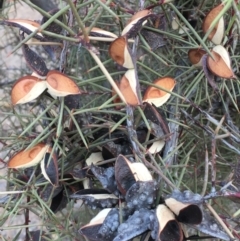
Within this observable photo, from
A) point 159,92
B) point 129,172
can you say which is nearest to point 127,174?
point 129,172

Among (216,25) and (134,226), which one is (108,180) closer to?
(134,226)

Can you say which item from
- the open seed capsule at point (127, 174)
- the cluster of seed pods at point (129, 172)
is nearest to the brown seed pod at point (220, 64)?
the cluster of seed pods at point (129, 172)

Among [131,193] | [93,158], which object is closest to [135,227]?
[131,193]

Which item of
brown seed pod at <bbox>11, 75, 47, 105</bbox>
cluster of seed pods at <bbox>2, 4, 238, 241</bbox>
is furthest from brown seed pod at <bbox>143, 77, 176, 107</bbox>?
brown seed pod at <bbox>11, 75, 47, 105</bbox>

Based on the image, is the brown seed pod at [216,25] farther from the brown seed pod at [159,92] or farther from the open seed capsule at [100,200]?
the open seed capsule at [100,200]

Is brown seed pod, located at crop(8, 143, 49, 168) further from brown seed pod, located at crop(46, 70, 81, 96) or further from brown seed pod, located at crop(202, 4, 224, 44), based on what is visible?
brown seed pod, located at crop(202, 4, 224, 44)

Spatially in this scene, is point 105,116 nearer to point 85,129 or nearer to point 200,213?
point 85,129

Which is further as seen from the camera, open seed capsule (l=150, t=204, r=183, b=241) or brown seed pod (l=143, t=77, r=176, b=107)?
brown seed pod (l=143, t=77, r=176, b=107)

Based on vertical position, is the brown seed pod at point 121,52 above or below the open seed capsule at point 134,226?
above
